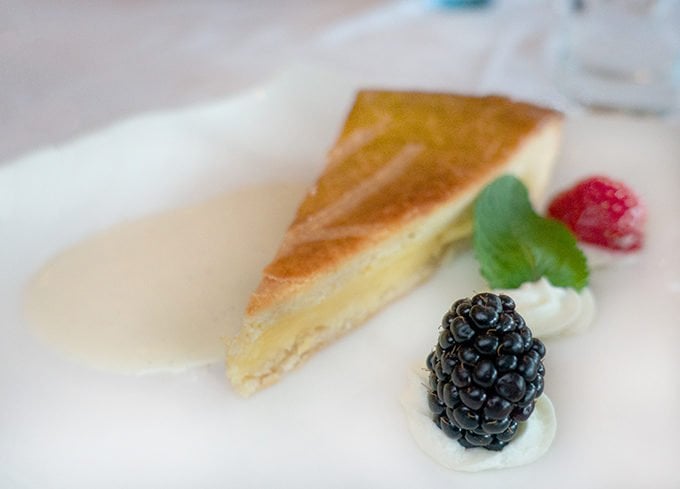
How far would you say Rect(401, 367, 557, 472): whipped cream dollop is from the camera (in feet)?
4.72

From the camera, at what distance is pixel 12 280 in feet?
6.06

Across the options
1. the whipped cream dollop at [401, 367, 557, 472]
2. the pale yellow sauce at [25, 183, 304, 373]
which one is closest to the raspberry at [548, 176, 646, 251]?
the whipped cream dollop at [401, 367, 557, 472]

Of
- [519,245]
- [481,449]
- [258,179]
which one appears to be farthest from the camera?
[258,179]

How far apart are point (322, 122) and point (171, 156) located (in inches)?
18.5

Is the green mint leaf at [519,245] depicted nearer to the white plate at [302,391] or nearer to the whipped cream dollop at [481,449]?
the white plate at [302,391]

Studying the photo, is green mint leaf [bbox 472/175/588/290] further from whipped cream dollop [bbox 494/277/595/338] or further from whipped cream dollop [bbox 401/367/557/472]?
whipped cream dollop [bbox 401/367/557/472]

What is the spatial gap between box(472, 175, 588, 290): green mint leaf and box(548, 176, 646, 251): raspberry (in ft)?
0.35

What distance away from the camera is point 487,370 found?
1332 mm

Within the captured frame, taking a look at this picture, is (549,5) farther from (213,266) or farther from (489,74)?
(213,266)

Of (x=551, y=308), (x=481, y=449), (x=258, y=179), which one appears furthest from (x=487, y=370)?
(x=258, y=179)

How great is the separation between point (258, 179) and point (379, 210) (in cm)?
49

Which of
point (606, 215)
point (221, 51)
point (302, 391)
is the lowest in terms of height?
point (221, 51)

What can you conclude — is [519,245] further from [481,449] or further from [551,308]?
[481,449]

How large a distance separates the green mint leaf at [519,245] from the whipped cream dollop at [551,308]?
28 millimetres
